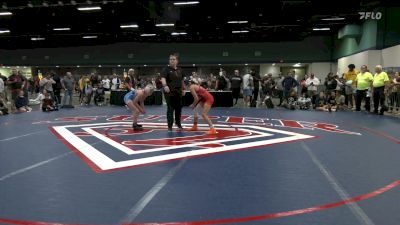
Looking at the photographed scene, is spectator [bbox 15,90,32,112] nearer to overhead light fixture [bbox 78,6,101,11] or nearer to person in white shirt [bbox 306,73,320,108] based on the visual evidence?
overhead light fixture [bbox 78,6,101,11]

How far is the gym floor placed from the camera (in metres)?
3.04

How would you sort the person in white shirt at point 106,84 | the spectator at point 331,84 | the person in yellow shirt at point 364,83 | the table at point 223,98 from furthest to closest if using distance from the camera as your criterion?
1. the person in white shirt at point 106,84
2. the table at point 223,98
3. the spectator at point 331,84
4. the person in yellow shirt at point 364,83

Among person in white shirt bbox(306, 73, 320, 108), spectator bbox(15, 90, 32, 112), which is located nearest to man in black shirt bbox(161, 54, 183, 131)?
spectator bbox(15, 90, 32, 112)

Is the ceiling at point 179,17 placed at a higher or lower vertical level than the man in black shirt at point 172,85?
higher

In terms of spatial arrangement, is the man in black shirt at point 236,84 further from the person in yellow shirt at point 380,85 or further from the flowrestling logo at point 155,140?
the flowrestling logo at point 155,140

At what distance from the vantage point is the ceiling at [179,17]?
17203 millimetres

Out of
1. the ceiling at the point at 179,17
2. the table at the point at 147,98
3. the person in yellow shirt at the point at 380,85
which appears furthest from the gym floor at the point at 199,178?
the ceiling at the point at 179,17

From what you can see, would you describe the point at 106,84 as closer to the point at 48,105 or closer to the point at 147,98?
the point at 147,98

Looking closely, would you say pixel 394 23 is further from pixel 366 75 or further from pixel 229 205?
pixel 229 205

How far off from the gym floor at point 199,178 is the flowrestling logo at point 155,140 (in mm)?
21

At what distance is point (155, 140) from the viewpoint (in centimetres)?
672

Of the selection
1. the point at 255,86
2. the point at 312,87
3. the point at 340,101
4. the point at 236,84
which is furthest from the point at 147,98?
the point at 340,101

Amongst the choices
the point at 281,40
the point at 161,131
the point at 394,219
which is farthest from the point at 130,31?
the point at 394,219

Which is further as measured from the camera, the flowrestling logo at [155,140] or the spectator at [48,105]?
the spectator at [48,105]
